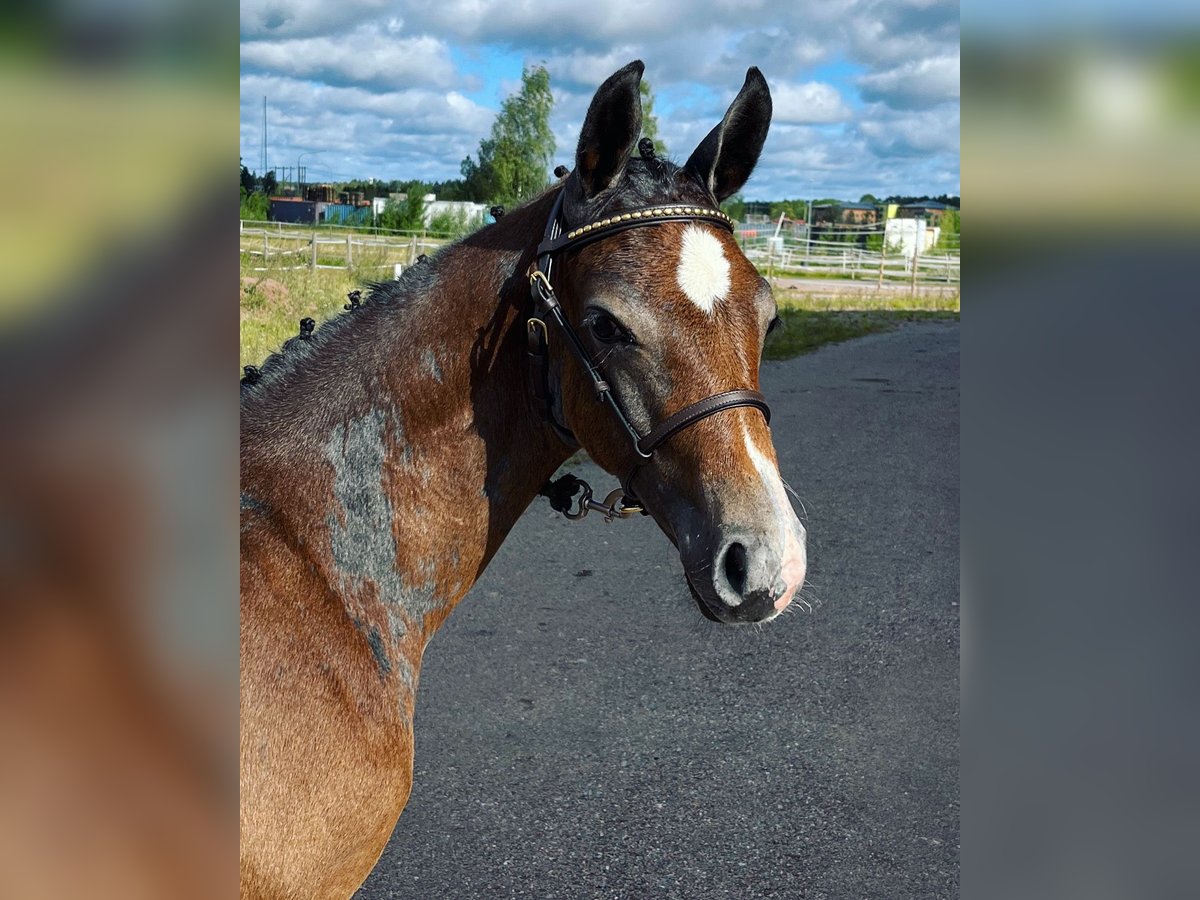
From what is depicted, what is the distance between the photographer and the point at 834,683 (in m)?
4.48

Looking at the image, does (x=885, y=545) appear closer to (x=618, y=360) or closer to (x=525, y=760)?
(x=525, y=760)

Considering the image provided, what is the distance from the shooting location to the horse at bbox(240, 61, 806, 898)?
1631 millimetres

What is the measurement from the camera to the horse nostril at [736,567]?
165 cm

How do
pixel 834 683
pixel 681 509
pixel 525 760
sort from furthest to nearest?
1. pixel 834 683
2. pixel 525 760
3. pixel 681 509

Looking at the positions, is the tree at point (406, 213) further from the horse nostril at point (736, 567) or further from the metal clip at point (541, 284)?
the horse nostril at point (736, 567)
